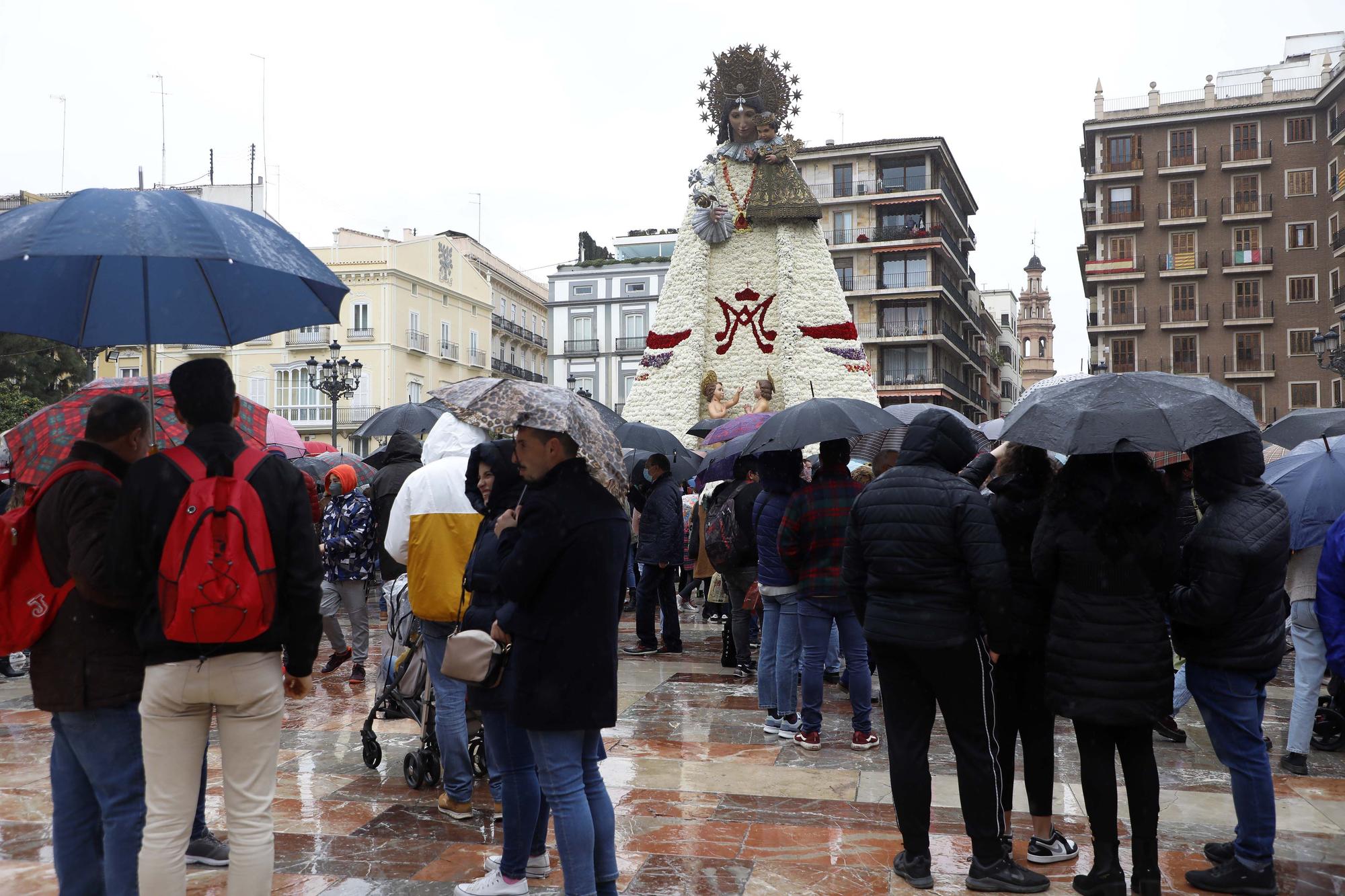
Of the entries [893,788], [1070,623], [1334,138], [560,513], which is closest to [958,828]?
[893,788]

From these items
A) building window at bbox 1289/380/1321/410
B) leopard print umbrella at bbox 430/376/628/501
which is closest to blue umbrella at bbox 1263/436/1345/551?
leopard print umbrella at bbox 430/376/628/501

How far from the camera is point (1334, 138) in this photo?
44844 mm

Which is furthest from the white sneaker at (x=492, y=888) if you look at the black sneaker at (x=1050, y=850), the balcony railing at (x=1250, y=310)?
the balcony railing at (x=1250, y=310)

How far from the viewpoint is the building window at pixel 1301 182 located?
47938 mm

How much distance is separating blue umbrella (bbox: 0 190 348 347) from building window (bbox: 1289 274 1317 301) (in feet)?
172

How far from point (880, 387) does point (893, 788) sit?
46867 millimetres

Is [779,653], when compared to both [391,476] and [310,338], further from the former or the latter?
[310,338]

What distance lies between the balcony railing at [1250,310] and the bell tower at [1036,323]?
51856 millimetres

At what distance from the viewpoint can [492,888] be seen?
402cm

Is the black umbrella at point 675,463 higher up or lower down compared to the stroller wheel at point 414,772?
higher up

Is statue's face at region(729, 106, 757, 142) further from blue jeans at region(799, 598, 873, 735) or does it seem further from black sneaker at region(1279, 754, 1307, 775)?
black sneaker at region(1279, 754, 1307, 775)

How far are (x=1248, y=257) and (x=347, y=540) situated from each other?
49.8 meters

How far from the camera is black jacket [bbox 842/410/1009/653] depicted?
13.6ft

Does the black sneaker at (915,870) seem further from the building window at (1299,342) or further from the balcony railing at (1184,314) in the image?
the balcony railing at (1184,314)
